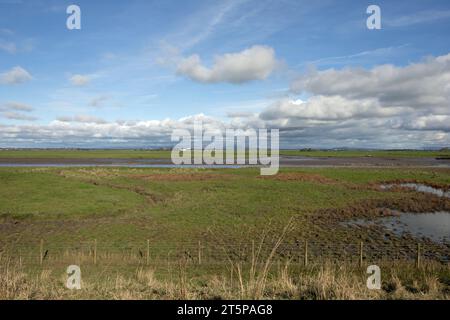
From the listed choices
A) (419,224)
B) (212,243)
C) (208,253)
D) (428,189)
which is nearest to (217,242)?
(212,243)

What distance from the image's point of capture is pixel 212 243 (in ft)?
65.6

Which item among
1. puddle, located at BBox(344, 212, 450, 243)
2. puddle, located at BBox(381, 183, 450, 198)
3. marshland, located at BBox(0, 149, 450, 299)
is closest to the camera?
marshland, located at BBox(0, 149, 450, 299)

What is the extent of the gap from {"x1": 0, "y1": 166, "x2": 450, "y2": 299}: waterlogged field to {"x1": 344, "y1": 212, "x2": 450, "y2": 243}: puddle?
111 cm

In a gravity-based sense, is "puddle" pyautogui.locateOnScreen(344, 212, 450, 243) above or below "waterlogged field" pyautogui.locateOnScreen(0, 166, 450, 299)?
below

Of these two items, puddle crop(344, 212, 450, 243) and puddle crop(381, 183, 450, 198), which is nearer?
puddle crop(344, 212, 450, 243)

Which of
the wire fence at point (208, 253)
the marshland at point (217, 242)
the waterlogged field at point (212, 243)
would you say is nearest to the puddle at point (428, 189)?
the waterlogged field at point (212, 243)

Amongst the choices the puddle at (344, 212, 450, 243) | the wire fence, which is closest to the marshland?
the wire fence

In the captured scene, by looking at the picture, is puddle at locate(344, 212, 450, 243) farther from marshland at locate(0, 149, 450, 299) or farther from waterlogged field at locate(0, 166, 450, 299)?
waterlogged field at locate(0, 166, 450, 299)

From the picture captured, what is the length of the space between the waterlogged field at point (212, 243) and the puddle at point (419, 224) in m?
1.11

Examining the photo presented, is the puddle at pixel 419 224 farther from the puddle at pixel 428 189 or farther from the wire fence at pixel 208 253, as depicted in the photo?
the puddle at pixel 428 189

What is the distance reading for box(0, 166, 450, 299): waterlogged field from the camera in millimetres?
8656

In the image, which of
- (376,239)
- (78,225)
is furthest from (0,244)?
(376,239)

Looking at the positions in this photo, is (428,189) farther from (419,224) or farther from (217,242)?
(217,242)

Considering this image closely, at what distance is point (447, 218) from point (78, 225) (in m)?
33.9
